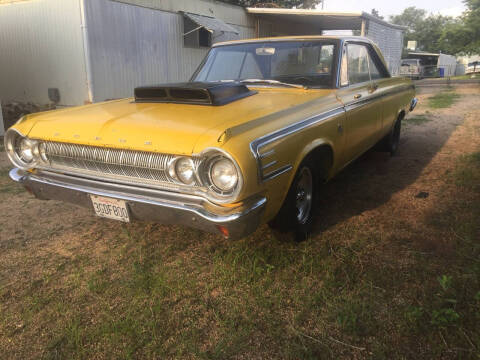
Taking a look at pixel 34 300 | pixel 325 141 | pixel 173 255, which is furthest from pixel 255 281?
pixel 34 300

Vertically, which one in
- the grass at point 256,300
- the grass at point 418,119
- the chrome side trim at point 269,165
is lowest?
the grass at point 256,300

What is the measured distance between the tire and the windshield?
37.6 inches

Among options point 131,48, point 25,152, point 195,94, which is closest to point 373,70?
point 195,94

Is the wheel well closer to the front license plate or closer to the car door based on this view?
the car door

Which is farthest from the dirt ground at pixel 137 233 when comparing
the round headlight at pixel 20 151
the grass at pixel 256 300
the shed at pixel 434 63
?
the shed at pixel 434 63

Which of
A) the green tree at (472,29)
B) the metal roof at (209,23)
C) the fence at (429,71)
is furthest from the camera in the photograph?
the fence at (429,71)

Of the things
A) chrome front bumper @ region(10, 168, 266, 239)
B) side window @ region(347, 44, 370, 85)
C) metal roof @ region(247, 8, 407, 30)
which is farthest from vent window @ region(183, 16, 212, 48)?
chrome front bumper @ region(10, 168, 266, 239)

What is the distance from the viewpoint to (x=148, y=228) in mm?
3391

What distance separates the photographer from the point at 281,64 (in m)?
3.66

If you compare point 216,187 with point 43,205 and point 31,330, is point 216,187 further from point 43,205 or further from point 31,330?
point 43,205

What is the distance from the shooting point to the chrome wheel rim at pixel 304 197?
303 cm

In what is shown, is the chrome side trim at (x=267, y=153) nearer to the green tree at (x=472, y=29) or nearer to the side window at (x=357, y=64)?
the side window at (x=357, y=64)

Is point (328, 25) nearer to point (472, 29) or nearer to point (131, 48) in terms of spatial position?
point (131, 48)

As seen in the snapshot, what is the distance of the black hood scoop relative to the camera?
9.42 ft
